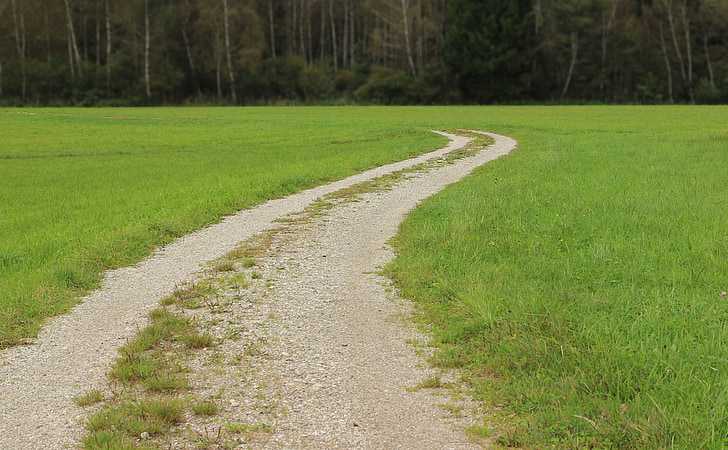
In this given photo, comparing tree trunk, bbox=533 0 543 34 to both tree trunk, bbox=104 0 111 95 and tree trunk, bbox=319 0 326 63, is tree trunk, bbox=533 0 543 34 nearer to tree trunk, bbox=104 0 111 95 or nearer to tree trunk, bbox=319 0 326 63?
tree trunk, bbox=319 0 326 63

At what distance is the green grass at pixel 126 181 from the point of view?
33.3ft

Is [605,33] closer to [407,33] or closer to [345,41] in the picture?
[407,33]

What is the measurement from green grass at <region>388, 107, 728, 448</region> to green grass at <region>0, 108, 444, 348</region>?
13.9ft

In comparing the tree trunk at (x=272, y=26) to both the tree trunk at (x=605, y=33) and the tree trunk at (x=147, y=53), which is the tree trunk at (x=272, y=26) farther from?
the tree trunk at (x=605, y=33)

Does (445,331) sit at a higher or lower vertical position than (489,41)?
lower

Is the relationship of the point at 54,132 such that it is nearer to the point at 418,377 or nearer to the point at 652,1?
the point at 418,377

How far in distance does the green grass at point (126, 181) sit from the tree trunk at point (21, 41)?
4019cm

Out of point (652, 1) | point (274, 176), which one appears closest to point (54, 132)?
point (274, 176)

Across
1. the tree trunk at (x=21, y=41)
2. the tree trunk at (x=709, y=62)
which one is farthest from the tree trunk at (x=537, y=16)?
the tree trunk at (x=21, y=41)

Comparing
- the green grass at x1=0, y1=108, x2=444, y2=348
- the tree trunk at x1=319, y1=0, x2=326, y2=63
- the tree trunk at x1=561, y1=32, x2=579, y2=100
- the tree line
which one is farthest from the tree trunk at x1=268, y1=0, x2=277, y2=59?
the green grass at x1=0, y1=108, x2=444, y2=348

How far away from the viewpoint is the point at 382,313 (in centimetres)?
815

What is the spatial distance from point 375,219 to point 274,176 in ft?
22.7

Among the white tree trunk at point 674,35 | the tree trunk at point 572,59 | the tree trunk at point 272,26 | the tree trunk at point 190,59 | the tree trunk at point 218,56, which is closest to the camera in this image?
the white tree trunk at point 674,35

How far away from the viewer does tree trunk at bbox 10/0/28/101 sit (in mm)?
83619
